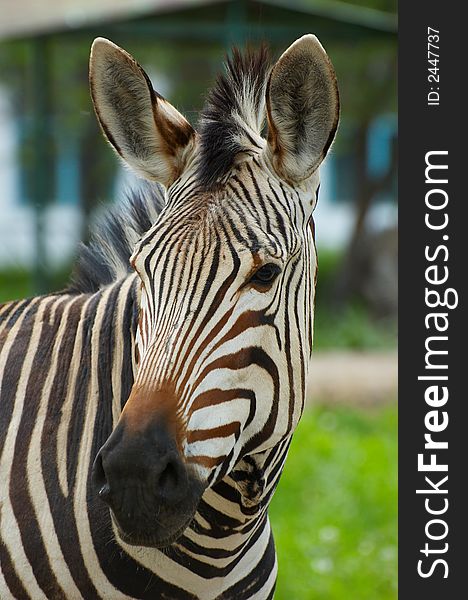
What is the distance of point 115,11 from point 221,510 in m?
10.4

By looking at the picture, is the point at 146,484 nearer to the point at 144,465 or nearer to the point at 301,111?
the point at 144,465

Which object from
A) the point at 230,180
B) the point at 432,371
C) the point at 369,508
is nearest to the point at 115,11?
the point at 369,508

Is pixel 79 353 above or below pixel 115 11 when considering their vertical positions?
below

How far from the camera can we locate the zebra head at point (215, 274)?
8.09 ft

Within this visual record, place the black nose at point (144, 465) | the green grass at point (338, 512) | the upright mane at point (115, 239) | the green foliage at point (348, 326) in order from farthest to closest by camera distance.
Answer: the green foliage at point (348, 326)
the green grass at point (338, 512)
the upright mane at point (115, 239)
the black nose at point (144, 465)

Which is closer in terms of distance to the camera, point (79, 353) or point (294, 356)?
point (294, 356)

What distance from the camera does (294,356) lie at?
9.05 feet

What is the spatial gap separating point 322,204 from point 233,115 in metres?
18.9

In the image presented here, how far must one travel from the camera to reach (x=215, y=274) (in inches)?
103

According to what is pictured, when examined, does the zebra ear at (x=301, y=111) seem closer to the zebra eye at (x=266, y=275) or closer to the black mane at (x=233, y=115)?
the black mane at (x=233, y=115)

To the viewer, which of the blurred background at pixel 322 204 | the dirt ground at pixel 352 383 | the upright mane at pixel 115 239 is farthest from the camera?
the dirt ground at pixel 352 383

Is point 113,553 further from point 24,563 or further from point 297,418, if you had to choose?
point 297,418

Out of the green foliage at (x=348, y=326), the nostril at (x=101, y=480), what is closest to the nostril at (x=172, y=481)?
the nostril at (x=101, y=480)

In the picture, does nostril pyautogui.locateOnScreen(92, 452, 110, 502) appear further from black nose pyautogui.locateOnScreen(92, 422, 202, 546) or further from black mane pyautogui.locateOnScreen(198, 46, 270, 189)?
black mane pyautogui.locateOnScreen(198, 46, 270, 189)
